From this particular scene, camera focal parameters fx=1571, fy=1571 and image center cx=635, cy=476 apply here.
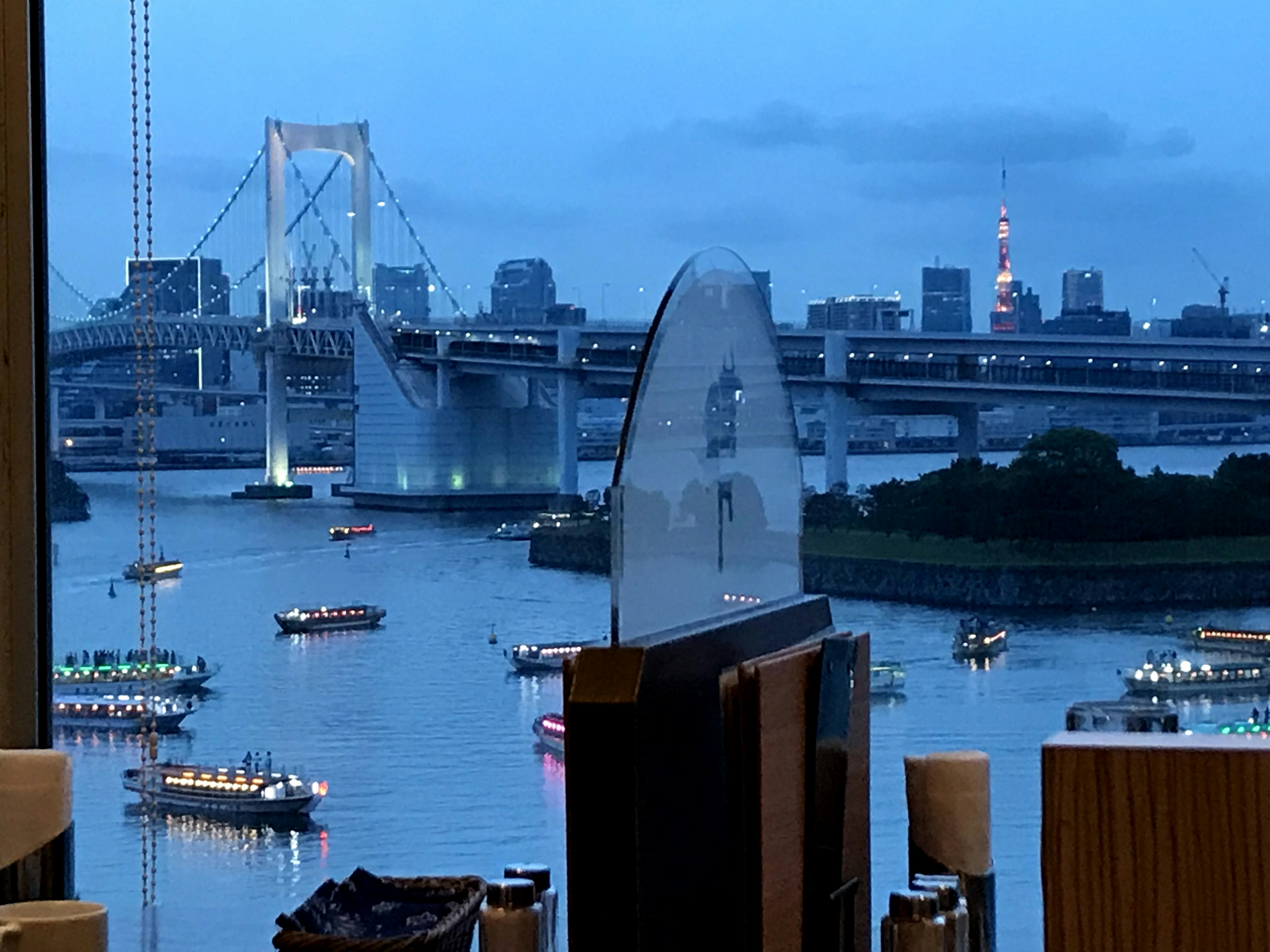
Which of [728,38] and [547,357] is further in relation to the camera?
[547,357]

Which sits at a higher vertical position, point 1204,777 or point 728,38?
point 728,38

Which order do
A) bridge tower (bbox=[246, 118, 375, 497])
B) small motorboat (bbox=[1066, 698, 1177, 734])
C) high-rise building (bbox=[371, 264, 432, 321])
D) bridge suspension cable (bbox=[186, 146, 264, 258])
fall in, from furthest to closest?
bridge suspension cable (bbox=[186, 146, 264, 258]) < bridge tower (bbox=[246, 118, 375, 497]) < high-rise building (bbox=[371, 264, 432, 321]) < small motorboat (bbox=[1066, 698, 1177, 734])

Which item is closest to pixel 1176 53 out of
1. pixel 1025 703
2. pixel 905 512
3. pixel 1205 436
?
pixel 1205 436

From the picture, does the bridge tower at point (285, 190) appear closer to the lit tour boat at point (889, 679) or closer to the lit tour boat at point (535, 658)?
the lit tour boat at point (535, 658)

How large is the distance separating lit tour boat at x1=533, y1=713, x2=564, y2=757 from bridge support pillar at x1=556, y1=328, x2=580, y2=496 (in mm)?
535

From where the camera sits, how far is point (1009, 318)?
252 cm

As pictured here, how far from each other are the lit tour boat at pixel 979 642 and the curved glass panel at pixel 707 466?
1.46m

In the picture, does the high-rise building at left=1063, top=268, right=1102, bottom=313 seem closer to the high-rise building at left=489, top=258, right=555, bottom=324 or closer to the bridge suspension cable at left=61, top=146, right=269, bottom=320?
the high-rise building at left=489, top=258, right=555, bottom=324

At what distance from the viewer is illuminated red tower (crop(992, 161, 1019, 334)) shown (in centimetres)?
251

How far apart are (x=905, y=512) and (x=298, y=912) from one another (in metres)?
1.57

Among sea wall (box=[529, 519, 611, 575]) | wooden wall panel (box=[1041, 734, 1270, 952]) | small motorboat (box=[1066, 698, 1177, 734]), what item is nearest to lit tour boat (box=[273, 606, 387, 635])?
sea wall (box=[529, 519, 611, 575])

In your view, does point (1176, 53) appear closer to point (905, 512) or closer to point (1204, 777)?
point (905, 512)

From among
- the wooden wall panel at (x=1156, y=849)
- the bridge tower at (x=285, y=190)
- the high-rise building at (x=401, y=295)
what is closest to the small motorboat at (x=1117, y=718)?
the wooden wall panel at (x=1156, y=849)

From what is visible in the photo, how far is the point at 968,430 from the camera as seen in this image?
2.53m
